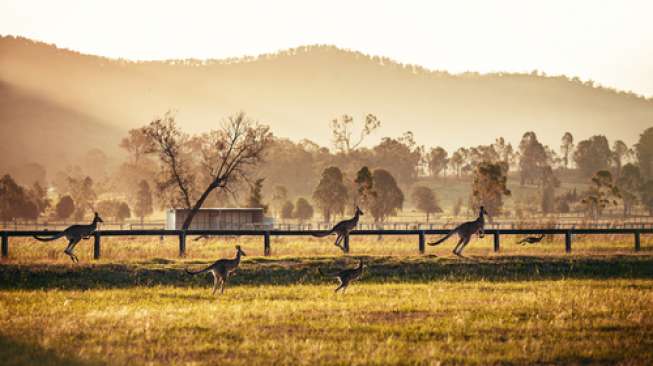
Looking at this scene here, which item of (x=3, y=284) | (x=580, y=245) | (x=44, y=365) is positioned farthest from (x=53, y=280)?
(x=580, y=245)

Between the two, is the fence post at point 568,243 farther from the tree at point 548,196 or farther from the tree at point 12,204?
the tree at point 548,196

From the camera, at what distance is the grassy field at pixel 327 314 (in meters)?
13.2

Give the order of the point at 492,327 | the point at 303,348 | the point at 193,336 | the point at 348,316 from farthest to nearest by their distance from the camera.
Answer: the point at 348,316 → the point at 492,327 → the point at 193,336 → the point at 303,348

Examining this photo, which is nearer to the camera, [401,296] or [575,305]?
[575,305]

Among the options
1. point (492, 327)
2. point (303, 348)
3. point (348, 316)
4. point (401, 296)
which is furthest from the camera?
point (401, 296)

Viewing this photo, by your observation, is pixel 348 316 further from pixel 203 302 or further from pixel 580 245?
pixel 580 245

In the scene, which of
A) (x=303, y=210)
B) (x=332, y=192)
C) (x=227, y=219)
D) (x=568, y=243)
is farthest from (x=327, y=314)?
(x=303, y=210)

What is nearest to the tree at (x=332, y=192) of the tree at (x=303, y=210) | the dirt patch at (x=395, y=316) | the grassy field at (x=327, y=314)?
the tree at (x=303, y=210)

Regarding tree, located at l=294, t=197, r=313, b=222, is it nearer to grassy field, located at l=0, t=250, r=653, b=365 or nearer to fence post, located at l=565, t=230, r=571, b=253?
fence post, located at l=565, t=230, r=571, b=253

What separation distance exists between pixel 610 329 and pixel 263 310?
23.7 feet

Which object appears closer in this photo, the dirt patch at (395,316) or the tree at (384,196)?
the dirt patch at (395,316)

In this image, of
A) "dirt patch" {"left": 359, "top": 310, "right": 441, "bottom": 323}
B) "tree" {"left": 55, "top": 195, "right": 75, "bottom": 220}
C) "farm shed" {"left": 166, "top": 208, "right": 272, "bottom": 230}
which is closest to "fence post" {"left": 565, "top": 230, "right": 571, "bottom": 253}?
"dirt patch" {"left": 359, "top": 310, "right": 441, "bottom": 323}

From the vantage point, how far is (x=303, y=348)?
13562 millimetres

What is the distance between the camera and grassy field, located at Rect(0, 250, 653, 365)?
13.2m
